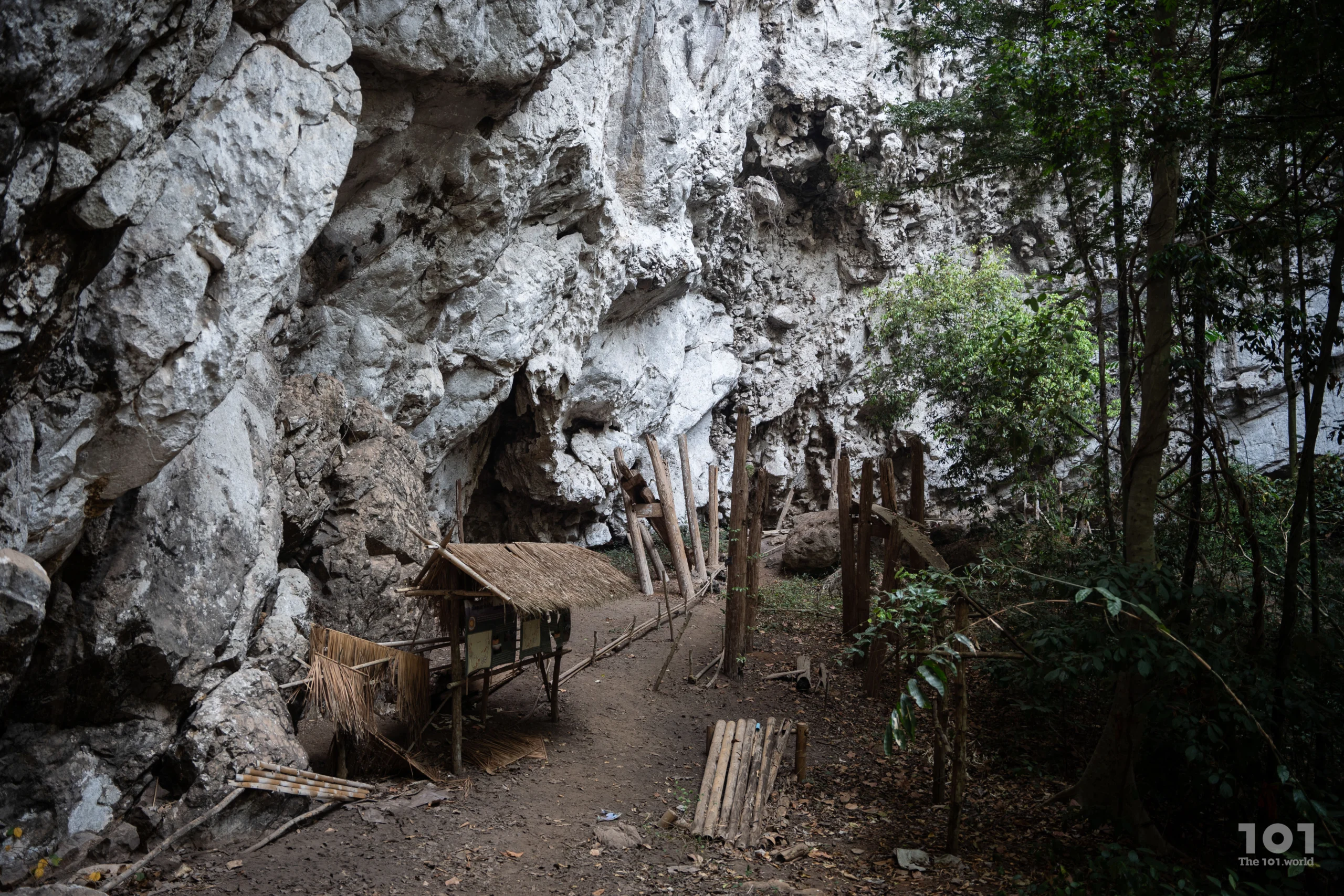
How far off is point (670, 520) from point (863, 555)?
13.1ft

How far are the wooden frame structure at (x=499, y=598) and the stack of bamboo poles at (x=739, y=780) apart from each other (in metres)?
1.76

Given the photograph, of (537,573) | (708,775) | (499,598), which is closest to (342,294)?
(537,573)

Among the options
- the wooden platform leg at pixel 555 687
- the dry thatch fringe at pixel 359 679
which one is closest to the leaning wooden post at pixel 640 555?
the wooden platform leg at pixel 555 687

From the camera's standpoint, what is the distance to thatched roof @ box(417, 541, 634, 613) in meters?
6.37

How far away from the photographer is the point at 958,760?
536cm

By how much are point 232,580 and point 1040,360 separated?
803 centimetres

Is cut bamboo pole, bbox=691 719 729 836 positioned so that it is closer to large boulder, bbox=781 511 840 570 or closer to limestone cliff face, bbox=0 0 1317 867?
limestone cliff face, bbox=0 0 1317 867

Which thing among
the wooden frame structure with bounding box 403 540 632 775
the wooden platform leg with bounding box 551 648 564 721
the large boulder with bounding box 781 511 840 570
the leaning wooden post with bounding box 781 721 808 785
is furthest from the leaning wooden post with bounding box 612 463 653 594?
the leaning wooden post with bounding box 781 721 808 785

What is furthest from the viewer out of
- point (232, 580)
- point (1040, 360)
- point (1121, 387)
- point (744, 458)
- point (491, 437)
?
point (491, 437)

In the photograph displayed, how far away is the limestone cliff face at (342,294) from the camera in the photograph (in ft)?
13.9

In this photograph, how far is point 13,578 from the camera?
380 centimetres

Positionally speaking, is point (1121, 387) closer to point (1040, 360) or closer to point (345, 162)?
point (1040, 360)

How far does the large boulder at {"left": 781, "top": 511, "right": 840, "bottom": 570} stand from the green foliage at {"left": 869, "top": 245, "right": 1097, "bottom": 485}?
291 cm

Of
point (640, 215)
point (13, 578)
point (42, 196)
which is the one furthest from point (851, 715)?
point (640, 215)
